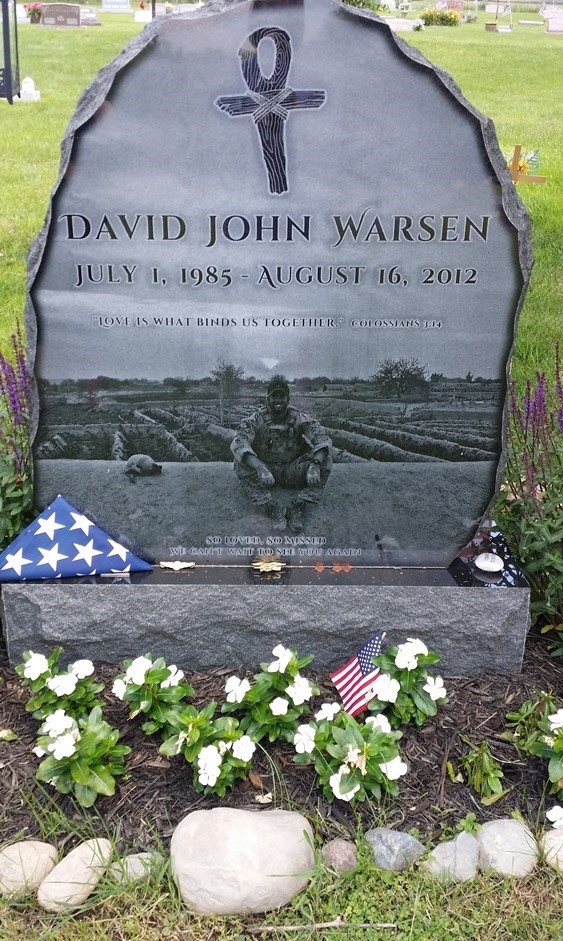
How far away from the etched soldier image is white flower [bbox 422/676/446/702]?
81 cm

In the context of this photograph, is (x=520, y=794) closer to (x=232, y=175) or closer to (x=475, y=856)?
(x=475, y=856)

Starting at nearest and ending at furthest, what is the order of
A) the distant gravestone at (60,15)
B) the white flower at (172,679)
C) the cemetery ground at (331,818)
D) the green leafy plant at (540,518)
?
the cemetery ground at (331,818), the white flower at (172,679), the green leafy plant at (540,518), the distant gravestone at (60,15)

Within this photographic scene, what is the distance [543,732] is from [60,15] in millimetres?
21542

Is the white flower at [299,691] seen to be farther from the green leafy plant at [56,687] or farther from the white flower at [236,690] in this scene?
the green leafy plant at [56,687]

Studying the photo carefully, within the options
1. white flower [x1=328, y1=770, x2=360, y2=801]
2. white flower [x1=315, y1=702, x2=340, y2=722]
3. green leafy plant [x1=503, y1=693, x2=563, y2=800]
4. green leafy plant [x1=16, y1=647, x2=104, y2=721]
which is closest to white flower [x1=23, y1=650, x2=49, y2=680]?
green leafy plant [x1=16, y1=647, x2=104, y2=721]

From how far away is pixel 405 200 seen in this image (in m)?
3.06

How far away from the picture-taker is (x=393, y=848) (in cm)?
265

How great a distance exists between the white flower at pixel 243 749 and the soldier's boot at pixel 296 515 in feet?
2.99

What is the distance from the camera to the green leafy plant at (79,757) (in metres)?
2.76

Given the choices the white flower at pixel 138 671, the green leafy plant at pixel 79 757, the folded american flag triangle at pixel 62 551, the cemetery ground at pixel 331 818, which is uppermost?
the folded american flag triangle at pixel 62 551

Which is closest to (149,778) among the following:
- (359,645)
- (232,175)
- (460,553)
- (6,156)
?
(359,645)

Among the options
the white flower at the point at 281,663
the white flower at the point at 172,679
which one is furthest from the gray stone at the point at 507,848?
the white flower at the point at 172,679

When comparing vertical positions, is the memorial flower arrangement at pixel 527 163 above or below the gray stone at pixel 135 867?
above

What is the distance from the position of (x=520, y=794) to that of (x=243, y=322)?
192 centimetres
